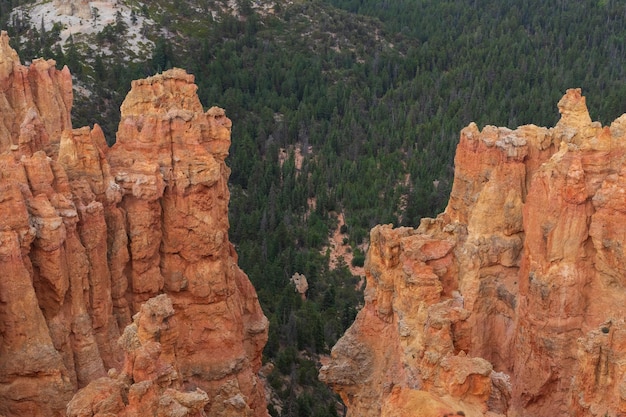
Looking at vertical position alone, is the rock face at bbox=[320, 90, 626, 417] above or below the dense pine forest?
above

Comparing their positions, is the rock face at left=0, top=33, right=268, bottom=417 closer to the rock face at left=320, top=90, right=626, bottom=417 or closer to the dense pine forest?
the rock face at left=320, top=90, right=626, bottom=417

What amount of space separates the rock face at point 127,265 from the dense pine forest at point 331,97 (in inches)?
586

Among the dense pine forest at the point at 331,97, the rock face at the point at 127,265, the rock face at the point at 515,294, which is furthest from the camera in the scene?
the dense pine forest at the point at 331,97

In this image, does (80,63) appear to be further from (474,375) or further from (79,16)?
(474,375)

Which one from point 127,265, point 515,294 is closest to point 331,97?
point 127,265

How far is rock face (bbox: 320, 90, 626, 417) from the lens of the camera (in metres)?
21.3

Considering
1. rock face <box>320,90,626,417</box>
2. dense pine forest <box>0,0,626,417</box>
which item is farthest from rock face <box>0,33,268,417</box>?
dense pine forest <box>0,0,626,417</box>

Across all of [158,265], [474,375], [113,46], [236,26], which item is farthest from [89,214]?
[236,26]

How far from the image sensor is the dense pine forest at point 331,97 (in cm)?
6550

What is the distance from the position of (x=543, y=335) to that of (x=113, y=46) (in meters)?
85.3

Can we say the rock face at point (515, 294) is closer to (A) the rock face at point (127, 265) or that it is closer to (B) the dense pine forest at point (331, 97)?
(A) the rock face at point (127, 265)

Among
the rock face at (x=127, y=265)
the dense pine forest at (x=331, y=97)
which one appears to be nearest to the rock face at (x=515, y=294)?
the rock face at (x=127, y=265)

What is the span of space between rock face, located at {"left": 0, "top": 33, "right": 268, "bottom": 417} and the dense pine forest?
48.9 feet

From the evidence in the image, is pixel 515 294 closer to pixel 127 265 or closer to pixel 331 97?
pixel 127 265
